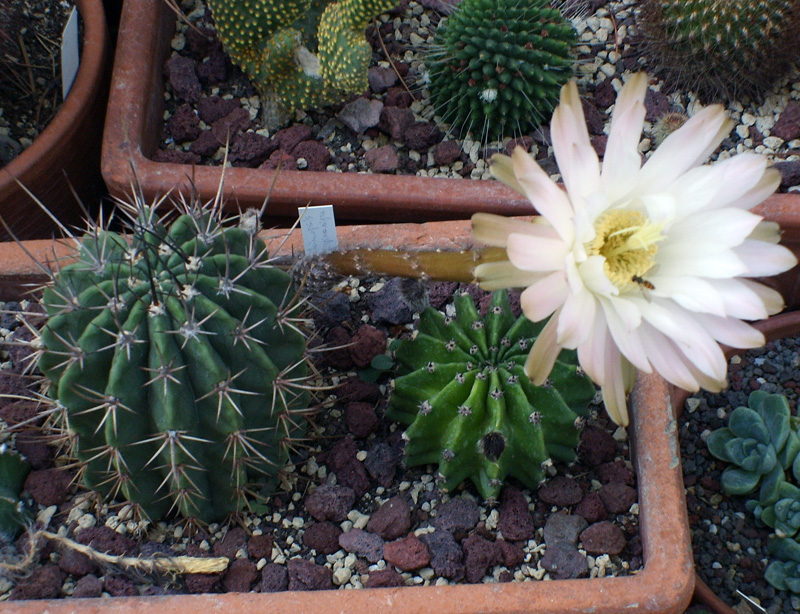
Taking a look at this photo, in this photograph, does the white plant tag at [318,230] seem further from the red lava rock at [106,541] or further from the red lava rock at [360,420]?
the red lava rock at [106,541]

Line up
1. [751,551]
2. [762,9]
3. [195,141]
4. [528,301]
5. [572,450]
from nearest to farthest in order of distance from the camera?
[528,301] → [572,450] → [751,551] → [762,9] → [195,141]

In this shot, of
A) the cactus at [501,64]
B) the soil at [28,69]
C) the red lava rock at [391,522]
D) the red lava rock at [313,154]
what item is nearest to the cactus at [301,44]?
the red lava rock at [313,154]

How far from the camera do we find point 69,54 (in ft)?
5.77

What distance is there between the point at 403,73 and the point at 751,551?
4.37ft

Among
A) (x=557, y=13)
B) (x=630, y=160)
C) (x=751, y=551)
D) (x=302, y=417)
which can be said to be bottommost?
(x=751, y=551)

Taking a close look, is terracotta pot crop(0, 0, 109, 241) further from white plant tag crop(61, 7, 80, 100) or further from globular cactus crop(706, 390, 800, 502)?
globular cactus crop(706, 390, 800, 502)

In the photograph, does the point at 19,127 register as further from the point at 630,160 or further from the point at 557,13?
the point at 630,160

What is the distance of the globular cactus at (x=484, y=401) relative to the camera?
1.18m

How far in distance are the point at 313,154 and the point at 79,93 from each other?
21.3 inches

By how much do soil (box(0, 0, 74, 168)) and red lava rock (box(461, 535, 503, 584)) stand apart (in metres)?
1.34

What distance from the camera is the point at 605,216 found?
36.6 inches

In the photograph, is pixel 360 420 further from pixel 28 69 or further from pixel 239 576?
pixel 28 69

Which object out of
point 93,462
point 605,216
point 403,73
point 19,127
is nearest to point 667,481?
point 605,216

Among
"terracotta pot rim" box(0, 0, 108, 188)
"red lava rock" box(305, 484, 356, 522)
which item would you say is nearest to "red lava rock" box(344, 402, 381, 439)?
"red lava rock" box(305, 484, 356, 522)
